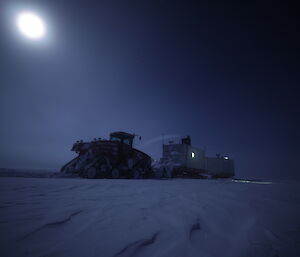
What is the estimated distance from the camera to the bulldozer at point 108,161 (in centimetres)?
1190

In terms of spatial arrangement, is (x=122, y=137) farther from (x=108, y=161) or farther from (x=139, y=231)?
(x=139, y=231)

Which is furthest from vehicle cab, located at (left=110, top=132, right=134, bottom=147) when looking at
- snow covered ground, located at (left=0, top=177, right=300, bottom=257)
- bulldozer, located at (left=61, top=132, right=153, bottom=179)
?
snow covered ground, located at (left=0, top=177, right=300, bottom=257)

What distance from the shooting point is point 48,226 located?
1.78m

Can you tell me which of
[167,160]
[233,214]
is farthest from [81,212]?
[167,160]

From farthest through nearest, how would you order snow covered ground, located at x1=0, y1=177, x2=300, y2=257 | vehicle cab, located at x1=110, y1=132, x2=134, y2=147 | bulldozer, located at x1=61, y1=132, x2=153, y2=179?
vehicle cab, located at x1=110, y1=132, x2=134, y2=147 → bulldozer, located at x1=61, y1=132, x2=153, y2=179 → snow covered ground, located at x1=0, y1=177, x2=300, y2=257

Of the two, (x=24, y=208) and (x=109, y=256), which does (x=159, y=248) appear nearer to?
(x=109, y=256)

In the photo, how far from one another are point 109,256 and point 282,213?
2.75m

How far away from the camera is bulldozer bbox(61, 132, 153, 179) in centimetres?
1190

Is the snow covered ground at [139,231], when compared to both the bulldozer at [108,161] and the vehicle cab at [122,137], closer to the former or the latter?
the bulldozer at [108,161]

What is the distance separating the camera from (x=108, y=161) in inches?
485

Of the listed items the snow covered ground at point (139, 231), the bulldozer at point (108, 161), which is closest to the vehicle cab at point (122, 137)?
the bulldozer at point (108, 161)

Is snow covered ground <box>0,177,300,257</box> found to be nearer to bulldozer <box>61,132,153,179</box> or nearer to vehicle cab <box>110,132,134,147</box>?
bulldozer <box>61,132,153,179</box>

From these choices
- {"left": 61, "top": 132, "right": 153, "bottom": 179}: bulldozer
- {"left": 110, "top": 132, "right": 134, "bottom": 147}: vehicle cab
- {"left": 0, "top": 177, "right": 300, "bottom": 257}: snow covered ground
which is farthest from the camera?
{"left": 110, "top": 132, "right": 134, "bottom": 147}: vehicle cab

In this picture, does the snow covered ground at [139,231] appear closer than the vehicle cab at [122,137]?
Yes
